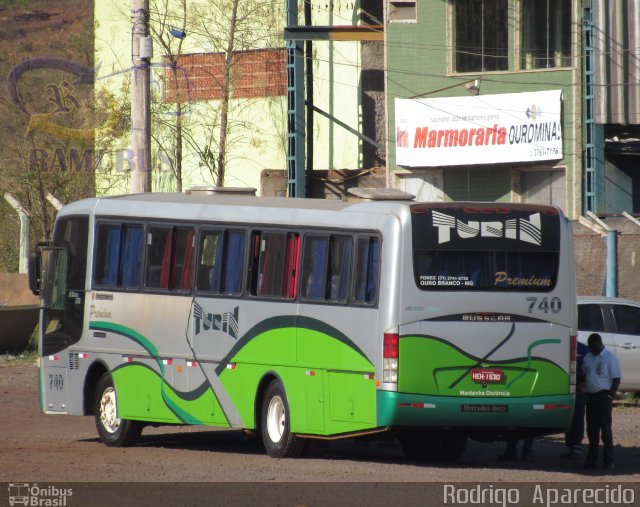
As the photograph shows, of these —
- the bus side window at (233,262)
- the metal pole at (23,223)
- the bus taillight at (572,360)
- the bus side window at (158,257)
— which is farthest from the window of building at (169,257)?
the metal pole at (23,223)

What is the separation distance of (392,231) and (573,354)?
247cm

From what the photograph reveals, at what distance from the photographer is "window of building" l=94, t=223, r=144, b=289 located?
1711 centimetres

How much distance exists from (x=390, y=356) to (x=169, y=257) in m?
4.09

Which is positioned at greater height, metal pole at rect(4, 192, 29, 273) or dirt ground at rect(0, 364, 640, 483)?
metal pole at rect(4, 192, 29, 273)

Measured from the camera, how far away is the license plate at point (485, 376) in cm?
1404

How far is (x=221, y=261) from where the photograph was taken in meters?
16.1

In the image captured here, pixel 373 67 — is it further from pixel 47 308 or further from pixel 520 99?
pixel 47 308

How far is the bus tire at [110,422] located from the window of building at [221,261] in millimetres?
2215

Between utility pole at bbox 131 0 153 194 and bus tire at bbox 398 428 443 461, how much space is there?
24.7 feet

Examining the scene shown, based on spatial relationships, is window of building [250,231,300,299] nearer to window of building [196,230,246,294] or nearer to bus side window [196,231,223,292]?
window of building [196,230,246,294]

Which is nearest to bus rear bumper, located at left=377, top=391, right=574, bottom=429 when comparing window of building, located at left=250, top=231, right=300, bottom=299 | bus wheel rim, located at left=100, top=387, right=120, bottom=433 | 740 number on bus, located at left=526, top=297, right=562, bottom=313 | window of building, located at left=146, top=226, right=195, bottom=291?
740 number on bus, located at left=526, top=297, right=562, bottom=313

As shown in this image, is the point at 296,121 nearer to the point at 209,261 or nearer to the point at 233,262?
the point at 209,261

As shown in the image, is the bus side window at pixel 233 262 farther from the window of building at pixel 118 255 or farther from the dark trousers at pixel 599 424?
the dark trousers at pixel 599 424
